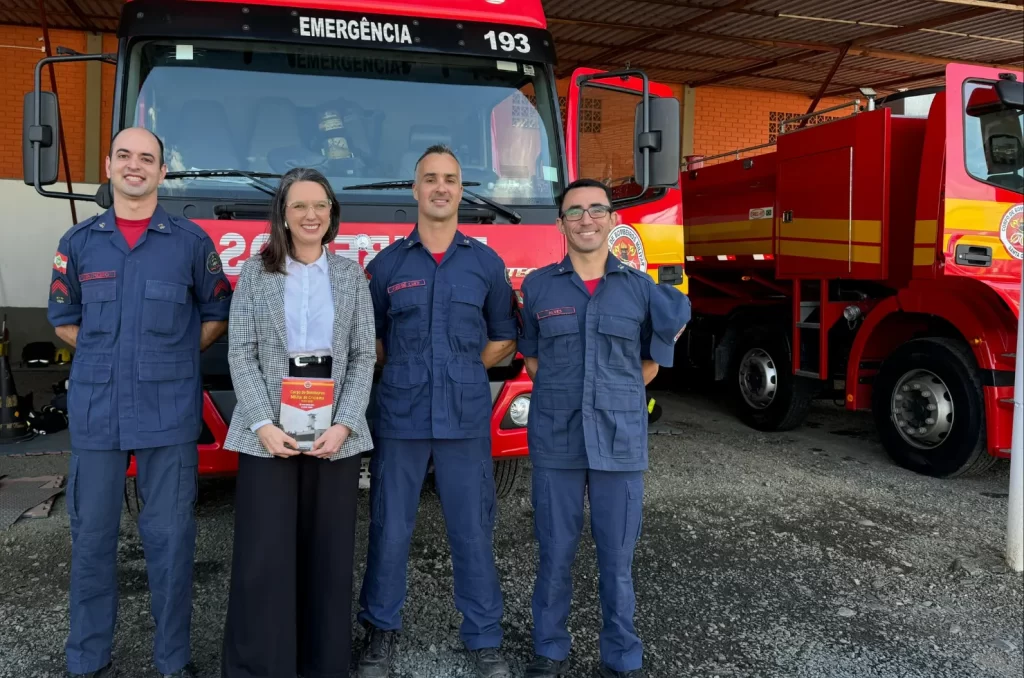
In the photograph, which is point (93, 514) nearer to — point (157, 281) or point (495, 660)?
point (157, 281)

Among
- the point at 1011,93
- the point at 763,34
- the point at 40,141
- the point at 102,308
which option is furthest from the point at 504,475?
the point at 763,34

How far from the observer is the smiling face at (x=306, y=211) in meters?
2.40

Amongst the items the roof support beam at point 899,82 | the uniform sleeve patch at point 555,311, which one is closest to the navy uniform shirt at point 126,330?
the uniform sleeve patch at point 555,311

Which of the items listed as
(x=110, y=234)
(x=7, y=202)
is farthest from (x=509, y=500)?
(x=7, y=202)

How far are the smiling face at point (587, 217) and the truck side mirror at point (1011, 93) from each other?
10.2ft

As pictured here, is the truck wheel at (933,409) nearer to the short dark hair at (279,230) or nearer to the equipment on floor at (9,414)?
the short dark hair at (279,230)

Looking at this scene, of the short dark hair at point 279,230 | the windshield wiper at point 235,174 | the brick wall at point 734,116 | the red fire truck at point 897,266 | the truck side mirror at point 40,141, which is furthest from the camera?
the brick wall at point 734,116

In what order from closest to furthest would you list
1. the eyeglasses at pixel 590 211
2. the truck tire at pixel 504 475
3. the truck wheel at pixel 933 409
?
the eyeglasses at pixel 590 211
the truck tire at pixel 504 475
the truck wheel at pixel 933 409

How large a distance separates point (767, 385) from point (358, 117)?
4.45 meters

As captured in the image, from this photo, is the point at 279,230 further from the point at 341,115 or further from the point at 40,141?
the point at 40,141

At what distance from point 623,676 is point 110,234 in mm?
2099

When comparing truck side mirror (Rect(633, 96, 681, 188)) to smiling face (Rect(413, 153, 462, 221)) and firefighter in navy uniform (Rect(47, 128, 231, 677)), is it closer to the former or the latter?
smiling face (Rect(413, 153, 462, 221))

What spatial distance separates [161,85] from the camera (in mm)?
3277

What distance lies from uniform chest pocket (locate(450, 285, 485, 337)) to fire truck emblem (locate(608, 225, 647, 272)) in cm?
183
